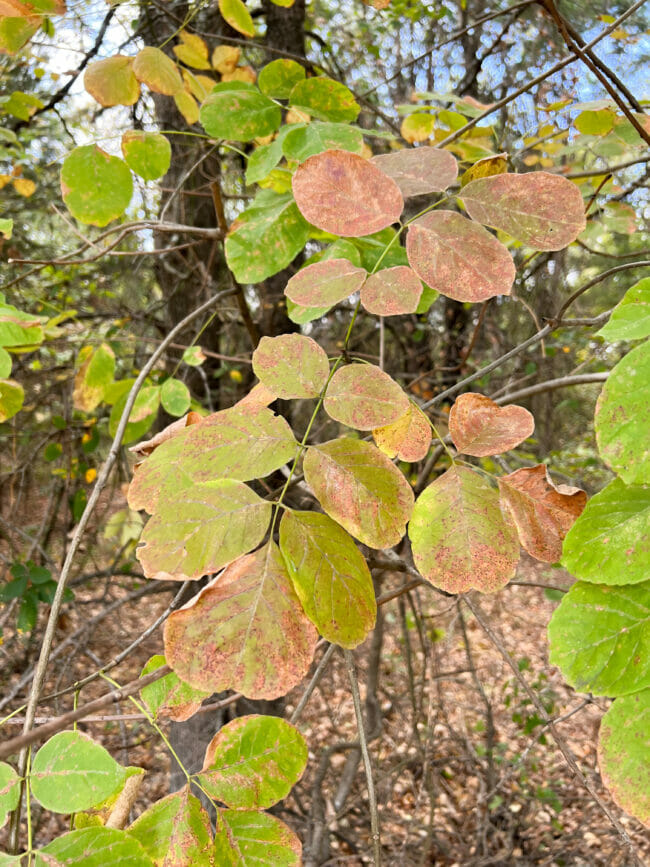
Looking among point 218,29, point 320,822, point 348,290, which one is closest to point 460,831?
point 320,822

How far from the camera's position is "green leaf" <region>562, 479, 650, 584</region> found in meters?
0.45

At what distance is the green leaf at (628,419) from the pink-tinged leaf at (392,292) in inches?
6.9

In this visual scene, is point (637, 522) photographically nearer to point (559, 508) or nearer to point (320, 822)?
point (559, 508)

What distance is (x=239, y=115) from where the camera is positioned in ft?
2.94

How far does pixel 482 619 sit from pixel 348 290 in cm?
46

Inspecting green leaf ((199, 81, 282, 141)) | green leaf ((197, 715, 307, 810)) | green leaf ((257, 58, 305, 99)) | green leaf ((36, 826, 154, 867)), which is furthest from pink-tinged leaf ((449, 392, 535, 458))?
green leaf ((257, 58, 305, 99))

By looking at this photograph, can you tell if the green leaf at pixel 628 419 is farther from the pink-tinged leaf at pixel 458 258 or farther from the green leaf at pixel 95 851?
the green leaf at pixel 95 851

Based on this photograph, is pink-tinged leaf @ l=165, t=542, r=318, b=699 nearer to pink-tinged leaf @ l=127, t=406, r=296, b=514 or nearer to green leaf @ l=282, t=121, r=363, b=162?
pink-tinged leaf @ l=127, t=406, r=296, b=514

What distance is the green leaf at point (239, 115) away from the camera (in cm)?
88

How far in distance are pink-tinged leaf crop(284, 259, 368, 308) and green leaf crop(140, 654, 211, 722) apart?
38cm

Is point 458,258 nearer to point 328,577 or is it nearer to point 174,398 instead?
point 328,577

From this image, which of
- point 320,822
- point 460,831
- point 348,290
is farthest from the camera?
point 460,831

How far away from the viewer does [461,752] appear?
314 centimetres

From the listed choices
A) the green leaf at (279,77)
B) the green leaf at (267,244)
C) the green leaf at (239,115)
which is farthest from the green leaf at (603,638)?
the green leaf at (279,77)
